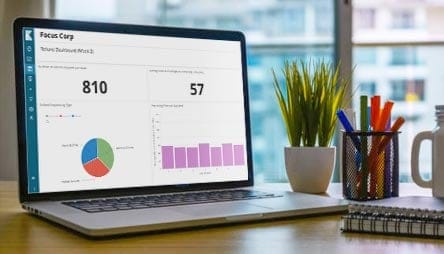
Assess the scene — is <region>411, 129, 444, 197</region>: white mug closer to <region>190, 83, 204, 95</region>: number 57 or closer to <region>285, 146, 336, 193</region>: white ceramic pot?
<region>285, 146, 336, 193</region>: white ceramic pot

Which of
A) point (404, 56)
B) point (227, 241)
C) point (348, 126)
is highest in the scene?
point (404, 56)

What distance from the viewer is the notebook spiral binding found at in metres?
0.72

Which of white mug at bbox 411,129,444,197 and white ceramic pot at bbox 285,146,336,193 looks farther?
white ceramic pot at bbox 285,146,336,193

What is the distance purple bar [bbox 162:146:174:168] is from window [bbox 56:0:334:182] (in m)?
1.78

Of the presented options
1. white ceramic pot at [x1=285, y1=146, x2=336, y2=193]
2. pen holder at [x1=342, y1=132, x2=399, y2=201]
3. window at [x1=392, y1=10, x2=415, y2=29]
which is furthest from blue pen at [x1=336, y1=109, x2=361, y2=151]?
window at [x1=392, y1=10, x2=415, y2=29]

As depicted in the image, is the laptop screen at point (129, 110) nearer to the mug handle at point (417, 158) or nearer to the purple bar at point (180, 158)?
the purple bar at point (180, 158)

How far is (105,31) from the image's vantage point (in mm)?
1010

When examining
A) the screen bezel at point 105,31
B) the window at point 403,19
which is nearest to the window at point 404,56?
the window at point 403,19

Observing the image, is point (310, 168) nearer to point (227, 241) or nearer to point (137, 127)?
point (137, 127)

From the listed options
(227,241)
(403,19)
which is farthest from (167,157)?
(403,19)

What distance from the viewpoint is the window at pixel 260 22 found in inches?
110

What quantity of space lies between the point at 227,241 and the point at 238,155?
40 centimetres

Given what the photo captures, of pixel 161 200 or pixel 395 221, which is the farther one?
pixel 161 200

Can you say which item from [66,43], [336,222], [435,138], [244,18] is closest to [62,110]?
[66,43]
